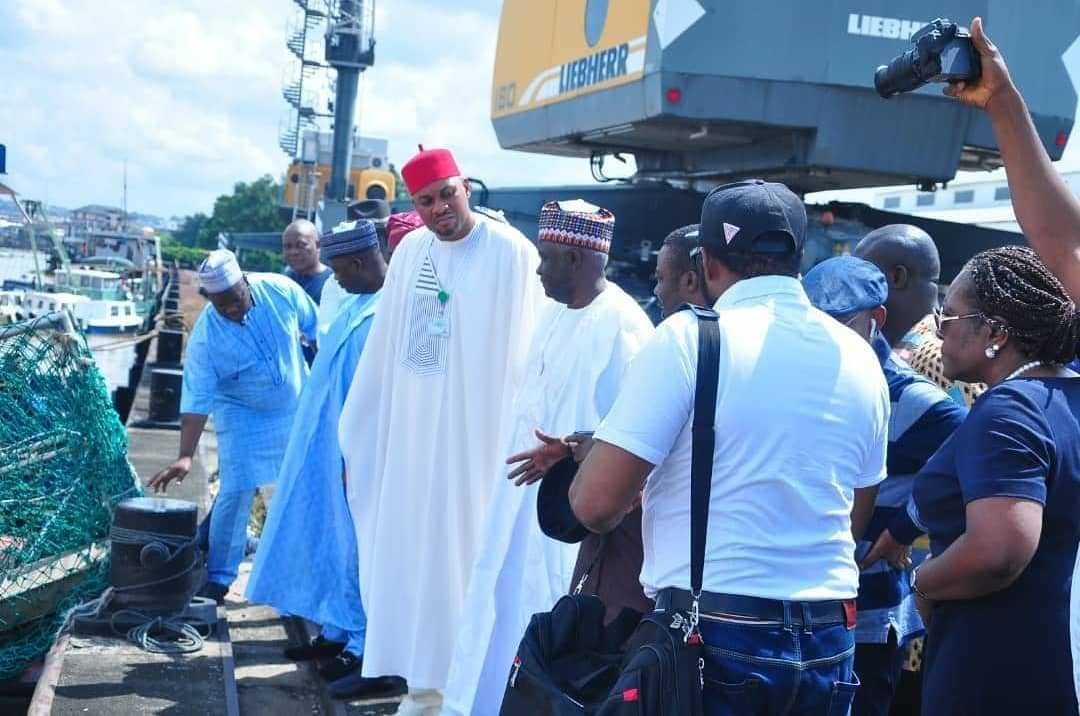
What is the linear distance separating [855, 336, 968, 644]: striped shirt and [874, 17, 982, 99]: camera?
3.48ft

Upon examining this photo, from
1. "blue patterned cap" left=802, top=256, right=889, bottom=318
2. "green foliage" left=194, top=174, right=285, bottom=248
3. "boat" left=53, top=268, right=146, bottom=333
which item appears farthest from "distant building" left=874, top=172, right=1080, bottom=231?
"green foliage" left=194, top=174, right=285, bottom=248

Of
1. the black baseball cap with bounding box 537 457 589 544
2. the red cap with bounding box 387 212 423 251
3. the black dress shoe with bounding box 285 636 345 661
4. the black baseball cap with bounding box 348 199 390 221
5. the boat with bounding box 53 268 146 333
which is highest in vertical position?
the black baseball cap with bounding box 348 199 390 221

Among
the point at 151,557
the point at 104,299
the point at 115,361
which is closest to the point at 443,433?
the point at 151,557

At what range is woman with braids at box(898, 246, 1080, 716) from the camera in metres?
2.48

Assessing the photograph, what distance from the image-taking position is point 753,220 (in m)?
2.52

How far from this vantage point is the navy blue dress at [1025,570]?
2.49 meters

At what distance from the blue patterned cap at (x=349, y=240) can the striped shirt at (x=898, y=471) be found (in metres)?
2.69

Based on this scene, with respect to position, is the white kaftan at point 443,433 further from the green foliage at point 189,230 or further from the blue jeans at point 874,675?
the green foliage at point 189,230

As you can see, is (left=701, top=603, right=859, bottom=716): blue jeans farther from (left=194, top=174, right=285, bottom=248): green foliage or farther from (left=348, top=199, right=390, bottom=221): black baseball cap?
(left=194, top=174, right=285, bottom=248): green foliage

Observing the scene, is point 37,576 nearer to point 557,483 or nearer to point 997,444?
point 557,483

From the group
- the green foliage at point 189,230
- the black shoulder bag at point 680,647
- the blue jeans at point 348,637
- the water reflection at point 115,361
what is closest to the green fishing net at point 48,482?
the blue jeans at point 348,637

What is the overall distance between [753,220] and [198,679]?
3.48 m

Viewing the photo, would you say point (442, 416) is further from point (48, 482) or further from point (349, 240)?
point (48, 482)

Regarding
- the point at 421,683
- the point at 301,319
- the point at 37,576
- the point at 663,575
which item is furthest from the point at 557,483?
the point at 301,319
